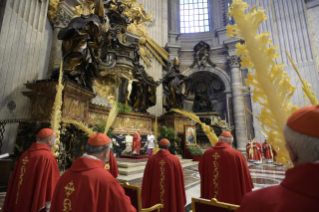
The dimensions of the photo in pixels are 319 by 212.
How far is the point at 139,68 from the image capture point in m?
13.0

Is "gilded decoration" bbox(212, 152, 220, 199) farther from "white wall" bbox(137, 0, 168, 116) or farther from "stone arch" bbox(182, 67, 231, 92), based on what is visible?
"stone arch" bbox(182, 67, 231, 92)

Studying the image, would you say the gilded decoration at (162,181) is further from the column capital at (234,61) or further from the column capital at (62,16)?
the column capital at (234,61)

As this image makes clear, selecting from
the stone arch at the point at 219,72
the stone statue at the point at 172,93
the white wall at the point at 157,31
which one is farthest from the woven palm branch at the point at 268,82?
the stone arch at the point at 219,72

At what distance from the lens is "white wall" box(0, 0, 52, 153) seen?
593cm

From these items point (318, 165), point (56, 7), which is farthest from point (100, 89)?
point (318, 165)

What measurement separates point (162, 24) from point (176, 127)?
1068 centimetres

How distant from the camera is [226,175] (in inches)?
110

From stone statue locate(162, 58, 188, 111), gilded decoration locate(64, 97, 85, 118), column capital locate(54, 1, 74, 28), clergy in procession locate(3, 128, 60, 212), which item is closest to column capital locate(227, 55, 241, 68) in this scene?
stone statue locate(162, 58, 188, 111)

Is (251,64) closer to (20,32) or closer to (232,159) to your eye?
(232,159)

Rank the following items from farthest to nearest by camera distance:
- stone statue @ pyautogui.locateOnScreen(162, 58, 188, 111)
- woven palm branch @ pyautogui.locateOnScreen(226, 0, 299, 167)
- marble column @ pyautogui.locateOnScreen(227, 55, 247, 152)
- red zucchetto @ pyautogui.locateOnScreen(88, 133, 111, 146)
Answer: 1. marble column @ pyautogui.locateOnScreen(227, 55, 247, 152)
2. stone statue @ pyautogui.locateOnScreen(162, 58, 188, 111)
3. red zucchetto @ pyautogui.locateOnScreen(88, 133, 111, 146)
4. woven palm branch @ pyautogui.locateOnScreen(226, 0, 299, 167)

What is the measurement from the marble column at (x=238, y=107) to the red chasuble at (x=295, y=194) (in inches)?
585

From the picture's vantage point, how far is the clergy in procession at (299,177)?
0.62 metres

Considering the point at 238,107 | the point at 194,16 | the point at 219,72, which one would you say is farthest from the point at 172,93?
the point at 194,16

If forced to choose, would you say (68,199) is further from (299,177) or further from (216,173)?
(216,173)
